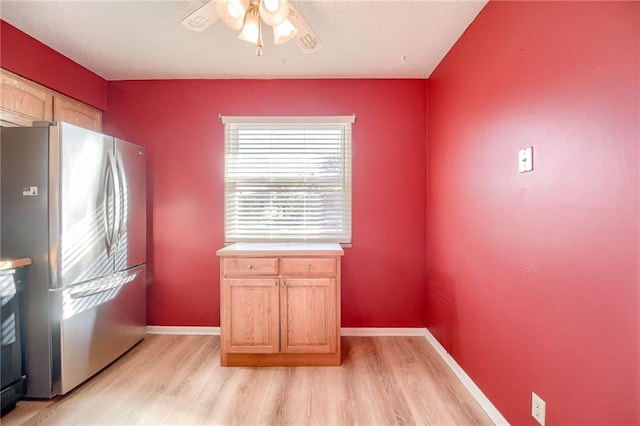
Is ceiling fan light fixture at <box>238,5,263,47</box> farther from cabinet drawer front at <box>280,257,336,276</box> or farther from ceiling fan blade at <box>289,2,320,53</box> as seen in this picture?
cabinet drawer front at <box>280,257,336,276</box>

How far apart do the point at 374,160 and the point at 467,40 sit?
3.86ft

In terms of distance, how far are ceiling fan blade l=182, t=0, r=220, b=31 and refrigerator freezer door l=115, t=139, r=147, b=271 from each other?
1244 millimetres

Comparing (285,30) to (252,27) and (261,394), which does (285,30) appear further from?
(261,394)

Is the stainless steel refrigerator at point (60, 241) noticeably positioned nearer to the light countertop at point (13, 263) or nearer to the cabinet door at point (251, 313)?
the light countertop at point (13, 263)

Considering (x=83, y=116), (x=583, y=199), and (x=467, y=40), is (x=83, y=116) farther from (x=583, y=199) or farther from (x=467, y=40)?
(x=583, y=199)

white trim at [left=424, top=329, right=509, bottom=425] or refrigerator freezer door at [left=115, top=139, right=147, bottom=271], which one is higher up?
Result: refrigerator freezer door at [left=115, top=139, right=147, bottom=271]

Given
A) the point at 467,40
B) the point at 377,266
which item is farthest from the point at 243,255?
the point at 467,40

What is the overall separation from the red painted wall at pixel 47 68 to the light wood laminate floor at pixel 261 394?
230cm

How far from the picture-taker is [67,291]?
74.3 inches

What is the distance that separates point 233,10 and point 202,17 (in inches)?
9.6

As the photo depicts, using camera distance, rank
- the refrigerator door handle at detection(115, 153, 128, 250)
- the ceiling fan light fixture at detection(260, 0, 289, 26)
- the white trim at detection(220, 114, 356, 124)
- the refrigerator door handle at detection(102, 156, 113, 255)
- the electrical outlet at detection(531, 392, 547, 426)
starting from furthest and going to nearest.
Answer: the white trim at detection(220, 114, 356, 124) < the refrigerator door handle at detection(115, 153, 128, 250) < the refrigerator door handle at detection(102, 156, 113, 255) < the ceiling fan light fixture at detection(260, 0, 289, 26) < the electrical outlet at detection(531, 392, 547, 426)

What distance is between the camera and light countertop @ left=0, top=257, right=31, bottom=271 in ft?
5.48

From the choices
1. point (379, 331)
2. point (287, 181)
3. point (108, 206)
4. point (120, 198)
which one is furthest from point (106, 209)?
point (379, 331)

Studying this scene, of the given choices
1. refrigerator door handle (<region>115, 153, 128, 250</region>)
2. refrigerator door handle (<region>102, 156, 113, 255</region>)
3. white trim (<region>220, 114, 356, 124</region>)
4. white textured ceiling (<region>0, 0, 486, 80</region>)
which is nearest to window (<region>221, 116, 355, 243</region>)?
white trim (<region>220, 114, 356, 124</region>)
